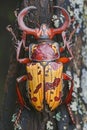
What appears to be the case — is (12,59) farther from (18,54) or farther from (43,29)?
(43,29)

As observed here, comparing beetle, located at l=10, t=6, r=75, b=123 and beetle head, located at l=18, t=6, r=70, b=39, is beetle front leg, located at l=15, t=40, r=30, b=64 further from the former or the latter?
beetle head, located at l=18, t=6, r=70, b=39

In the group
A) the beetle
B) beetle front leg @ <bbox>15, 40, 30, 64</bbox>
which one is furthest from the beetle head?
beetle front leg @ <bbox>15, 40, 30, 64</bbox>

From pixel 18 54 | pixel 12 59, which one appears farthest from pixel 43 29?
Answer: pixel 12 59

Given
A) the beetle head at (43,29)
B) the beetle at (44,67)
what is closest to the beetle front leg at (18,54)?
the beetle at (44,67)
